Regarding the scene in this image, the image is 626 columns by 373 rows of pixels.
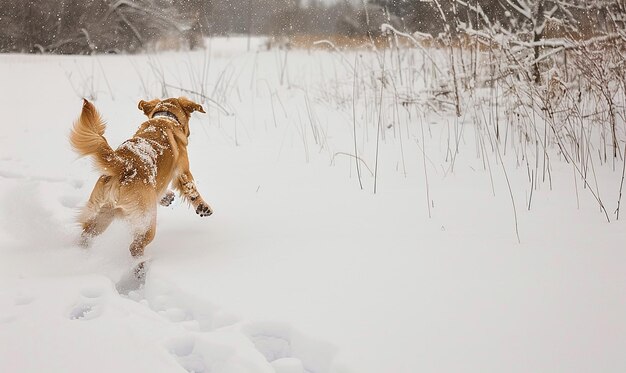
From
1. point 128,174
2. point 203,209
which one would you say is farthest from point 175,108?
point 128,174

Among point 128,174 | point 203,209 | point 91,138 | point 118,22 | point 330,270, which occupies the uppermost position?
point 118,22

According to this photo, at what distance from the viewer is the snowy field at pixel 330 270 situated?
5.11 feet

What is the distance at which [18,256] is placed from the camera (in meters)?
2.29

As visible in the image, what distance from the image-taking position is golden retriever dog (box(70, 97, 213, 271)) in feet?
7.08

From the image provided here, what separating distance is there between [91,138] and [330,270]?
1198 millimetres

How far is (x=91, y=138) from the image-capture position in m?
2.14

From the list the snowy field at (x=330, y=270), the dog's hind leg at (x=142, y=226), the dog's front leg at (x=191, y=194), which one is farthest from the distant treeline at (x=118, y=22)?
the dog's hind leg at (x=142, y=226)

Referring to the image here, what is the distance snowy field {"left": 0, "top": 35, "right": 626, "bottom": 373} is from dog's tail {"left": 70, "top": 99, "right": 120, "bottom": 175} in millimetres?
502

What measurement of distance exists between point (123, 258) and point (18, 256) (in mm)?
466

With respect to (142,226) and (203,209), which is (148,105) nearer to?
(203,209)

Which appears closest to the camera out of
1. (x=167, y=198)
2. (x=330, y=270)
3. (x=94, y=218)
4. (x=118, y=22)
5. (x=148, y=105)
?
(x=330, y=270)

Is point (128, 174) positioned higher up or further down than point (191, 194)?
higher up

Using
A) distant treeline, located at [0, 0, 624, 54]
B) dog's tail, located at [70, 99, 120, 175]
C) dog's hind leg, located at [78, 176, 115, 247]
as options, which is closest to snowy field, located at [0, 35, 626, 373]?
dog's hind leg, located at [78, 176, 115, 247]

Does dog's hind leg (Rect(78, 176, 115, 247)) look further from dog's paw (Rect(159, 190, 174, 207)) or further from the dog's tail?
dog's paw (Rect(159, 190, 174, 207))
